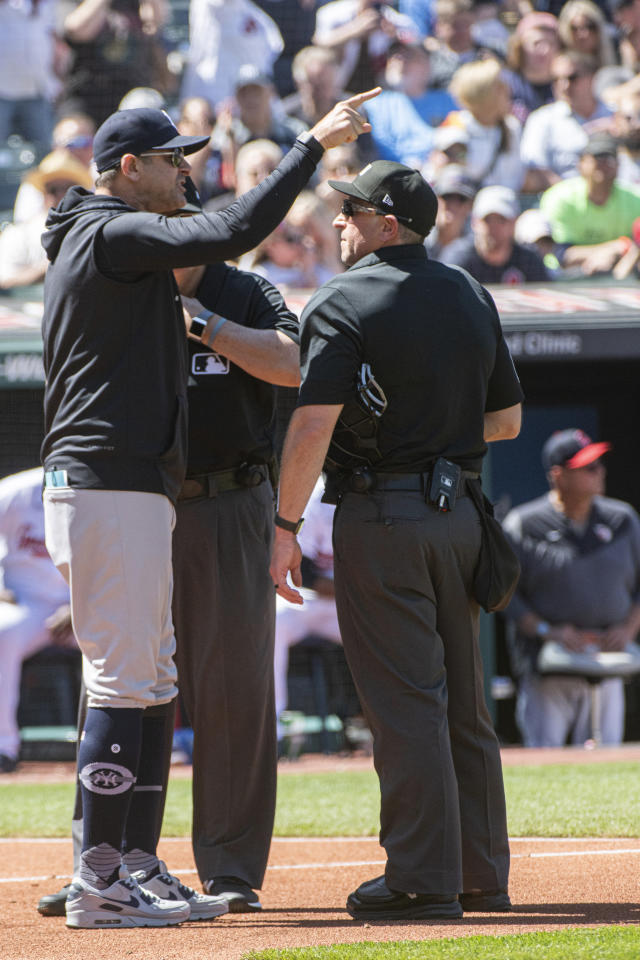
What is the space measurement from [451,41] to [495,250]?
9.57 ft

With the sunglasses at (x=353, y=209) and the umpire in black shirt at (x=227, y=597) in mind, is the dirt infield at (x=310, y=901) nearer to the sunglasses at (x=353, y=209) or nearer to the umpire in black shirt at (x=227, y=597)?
the umpire in black shirt at (x=227, y=597)

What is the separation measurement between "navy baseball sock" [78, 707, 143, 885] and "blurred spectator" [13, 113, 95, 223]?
22.7ft

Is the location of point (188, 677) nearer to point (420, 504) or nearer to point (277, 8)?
point (420, 504)

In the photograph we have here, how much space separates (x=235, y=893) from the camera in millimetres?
3604

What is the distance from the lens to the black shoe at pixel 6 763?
308 inches

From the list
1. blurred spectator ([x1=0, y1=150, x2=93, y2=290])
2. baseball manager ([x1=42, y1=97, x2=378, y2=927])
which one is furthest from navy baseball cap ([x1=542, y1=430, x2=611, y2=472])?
baseball manager ([x1=42, y1=97, x2=378, y2=927])

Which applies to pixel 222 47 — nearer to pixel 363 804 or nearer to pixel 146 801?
pixel 363 804

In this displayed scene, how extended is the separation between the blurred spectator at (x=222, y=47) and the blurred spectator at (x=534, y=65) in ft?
6.64

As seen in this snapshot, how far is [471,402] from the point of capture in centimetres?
345

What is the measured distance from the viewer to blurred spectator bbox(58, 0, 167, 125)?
35.7ft

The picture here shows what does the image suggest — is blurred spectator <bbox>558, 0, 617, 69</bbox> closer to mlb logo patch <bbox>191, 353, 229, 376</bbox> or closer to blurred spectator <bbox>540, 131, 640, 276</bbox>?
blurred spectator <bbox>540, 131, 640, 276</bbox>

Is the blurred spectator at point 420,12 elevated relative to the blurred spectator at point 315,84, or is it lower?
elevated

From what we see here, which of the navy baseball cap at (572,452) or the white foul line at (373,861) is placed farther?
the navy baseball cap at (572,452)

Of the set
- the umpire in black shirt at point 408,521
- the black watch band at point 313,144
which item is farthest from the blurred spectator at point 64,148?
the umpire in black shirt at point 408,521
